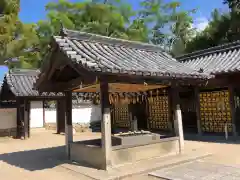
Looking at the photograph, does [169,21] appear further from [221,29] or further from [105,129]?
[105,129]

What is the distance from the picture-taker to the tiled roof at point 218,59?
11.6 metres

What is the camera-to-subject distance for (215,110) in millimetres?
12602

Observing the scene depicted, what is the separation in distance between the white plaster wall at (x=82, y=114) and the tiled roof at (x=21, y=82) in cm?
530

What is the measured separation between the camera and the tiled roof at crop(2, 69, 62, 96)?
1639 cm

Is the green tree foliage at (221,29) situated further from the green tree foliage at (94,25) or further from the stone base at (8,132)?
the stone base at (8,132)

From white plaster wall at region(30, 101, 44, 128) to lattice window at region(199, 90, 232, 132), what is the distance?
14.6 m

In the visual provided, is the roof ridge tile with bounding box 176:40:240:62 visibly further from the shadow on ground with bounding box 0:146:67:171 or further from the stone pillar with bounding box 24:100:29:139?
the stone pillar with bounding box 24:100:29:139

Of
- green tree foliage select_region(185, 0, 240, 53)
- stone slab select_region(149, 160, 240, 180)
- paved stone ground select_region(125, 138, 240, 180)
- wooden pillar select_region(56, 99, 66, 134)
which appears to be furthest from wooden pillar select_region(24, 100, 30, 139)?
green tree foliage select_region(185, 0, 240, 53)

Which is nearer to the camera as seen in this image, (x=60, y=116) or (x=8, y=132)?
(x=8, y=132)

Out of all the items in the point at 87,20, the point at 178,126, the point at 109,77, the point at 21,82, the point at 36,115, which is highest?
the point at 87,20

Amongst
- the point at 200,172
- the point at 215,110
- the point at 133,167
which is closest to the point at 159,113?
the point at 215,110

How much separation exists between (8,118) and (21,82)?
8.52 ft

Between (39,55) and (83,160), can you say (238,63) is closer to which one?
(83,160)

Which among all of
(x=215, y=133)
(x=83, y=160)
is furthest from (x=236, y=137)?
(x=83, y=160)
